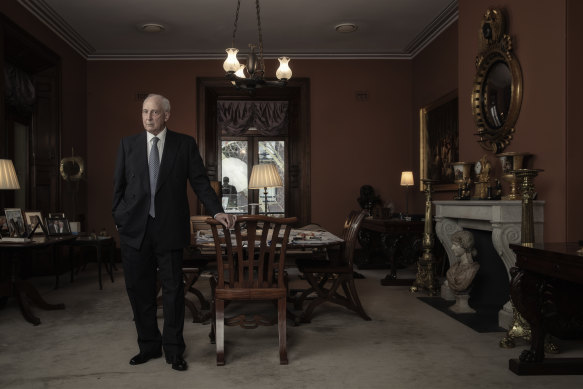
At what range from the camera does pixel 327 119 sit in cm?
860

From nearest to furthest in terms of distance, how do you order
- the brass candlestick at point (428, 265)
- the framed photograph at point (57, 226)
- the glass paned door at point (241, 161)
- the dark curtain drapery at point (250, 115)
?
the brass candlestick at point (428, 265), the framed photograph at point (57, 226), the dark curtain drapery at point (250, 115), the glass paned door at point (241, 161)

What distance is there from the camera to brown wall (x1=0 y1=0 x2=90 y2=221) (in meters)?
6.68

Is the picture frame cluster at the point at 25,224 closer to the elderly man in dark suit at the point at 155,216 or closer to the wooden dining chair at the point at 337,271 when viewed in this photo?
the elderly man in dark suit at the point at 155,216

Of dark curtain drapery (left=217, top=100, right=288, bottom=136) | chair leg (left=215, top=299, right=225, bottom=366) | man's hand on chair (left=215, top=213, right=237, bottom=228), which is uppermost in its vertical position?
dark curtain drapery (left=217, top=100, right=288, bottom=136)

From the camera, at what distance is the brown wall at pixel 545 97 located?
12.1ft

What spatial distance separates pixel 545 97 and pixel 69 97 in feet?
22.1

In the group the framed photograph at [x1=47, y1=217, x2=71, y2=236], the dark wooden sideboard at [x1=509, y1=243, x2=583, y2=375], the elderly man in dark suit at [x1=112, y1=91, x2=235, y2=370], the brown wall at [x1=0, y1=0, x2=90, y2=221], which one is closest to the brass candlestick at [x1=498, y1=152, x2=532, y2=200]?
the dark wooden sideboard at [x1=509, y1=243, x2=583, y2=375]

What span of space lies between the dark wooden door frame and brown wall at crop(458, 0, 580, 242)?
441 centimetres

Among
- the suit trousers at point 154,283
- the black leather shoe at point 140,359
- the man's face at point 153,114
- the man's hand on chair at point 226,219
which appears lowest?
the black leather shoe at point 140,359

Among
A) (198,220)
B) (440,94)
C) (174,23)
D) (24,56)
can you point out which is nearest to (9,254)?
(198,220)

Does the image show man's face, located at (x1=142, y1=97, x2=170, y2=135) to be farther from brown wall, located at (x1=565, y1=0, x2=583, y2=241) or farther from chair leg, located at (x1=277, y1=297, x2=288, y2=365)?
brown wall, located at (x1=565, y1=0, x2=583, y2=241)

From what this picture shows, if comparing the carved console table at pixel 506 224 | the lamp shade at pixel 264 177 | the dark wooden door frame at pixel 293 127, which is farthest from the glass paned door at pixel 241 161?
the carved console table at pixel 506 224

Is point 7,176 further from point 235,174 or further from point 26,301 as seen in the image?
point 235,174

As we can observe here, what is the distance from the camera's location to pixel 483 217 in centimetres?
421
